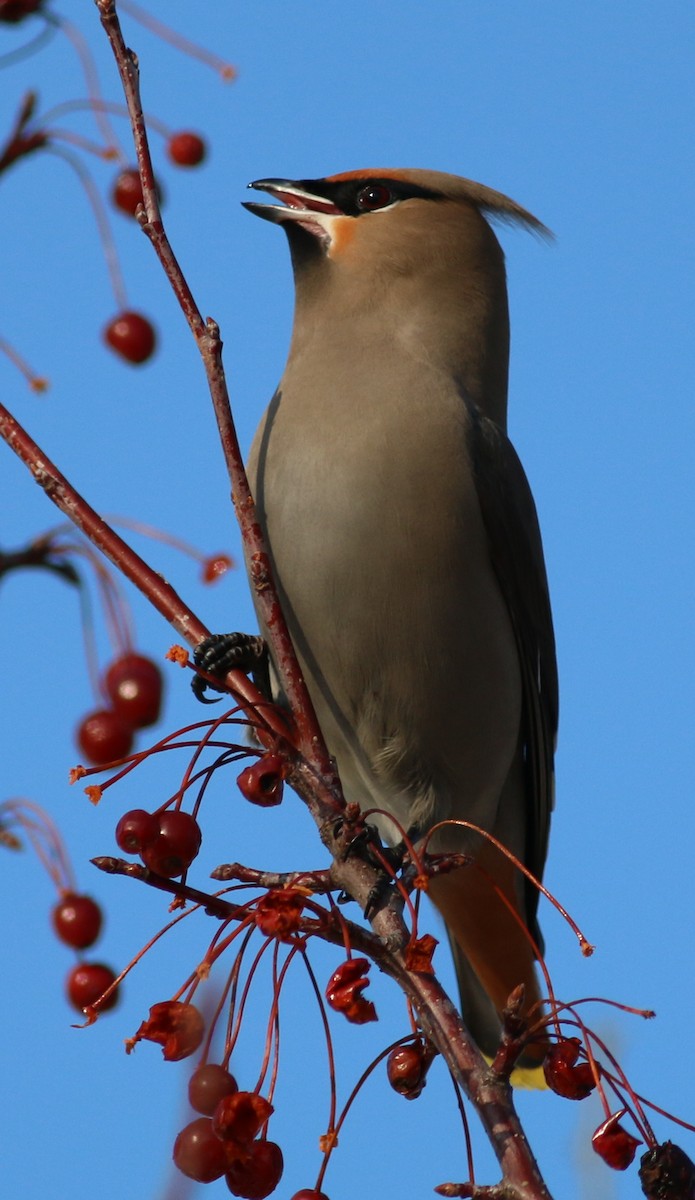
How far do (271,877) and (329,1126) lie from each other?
33 cm

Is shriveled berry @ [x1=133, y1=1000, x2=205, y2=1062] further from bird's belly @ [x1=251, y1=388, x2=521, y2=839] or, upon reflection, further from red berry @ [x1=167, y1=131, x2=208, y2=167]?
red berry @ [x1=167, y1=131, x2=208, y2=167]

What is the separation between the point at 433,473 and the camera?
3.37 metres

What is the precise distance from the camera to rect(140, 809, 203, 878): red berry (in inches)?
81.7

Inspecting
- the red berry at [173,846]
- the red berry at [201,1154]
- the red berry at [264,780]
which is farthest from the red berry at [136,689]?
the red berry at [201,1154]

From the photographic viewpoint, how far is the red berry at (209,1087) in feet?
6.41

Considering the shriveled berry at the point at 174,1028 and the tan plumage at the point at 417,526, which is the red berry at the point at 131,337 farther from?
the shriveled berry at the point at 174,1028

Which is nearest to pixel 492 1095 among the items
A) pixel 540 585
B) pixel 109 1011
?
pixel 109 1011

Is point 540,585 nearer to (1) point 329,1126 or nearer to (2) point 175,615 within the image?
(2) point 175,615

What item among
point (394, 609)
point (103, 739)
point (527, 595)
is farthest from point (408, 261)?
point (103, 739)

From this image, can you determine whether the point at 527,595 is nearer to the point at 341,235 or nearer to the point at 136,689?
the point at 341,235

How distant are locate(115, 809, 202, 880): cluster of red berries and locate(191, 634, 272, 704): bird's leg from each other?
24.2 inches

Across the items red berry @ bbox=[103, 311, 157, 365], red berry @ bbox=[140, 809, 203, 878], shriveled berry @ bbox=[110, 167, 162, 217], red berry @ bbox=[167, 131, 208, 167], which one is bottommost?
red berry @ bbox=[140, 809, 203, 878]

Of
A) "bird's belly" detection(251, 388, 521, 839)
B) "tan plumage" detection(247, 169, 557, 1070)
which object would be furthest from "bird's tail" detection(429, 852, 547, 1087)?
"bird's belly" detection(251, 388, 521, 839)

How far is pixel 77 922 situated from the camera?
3.17 meters
